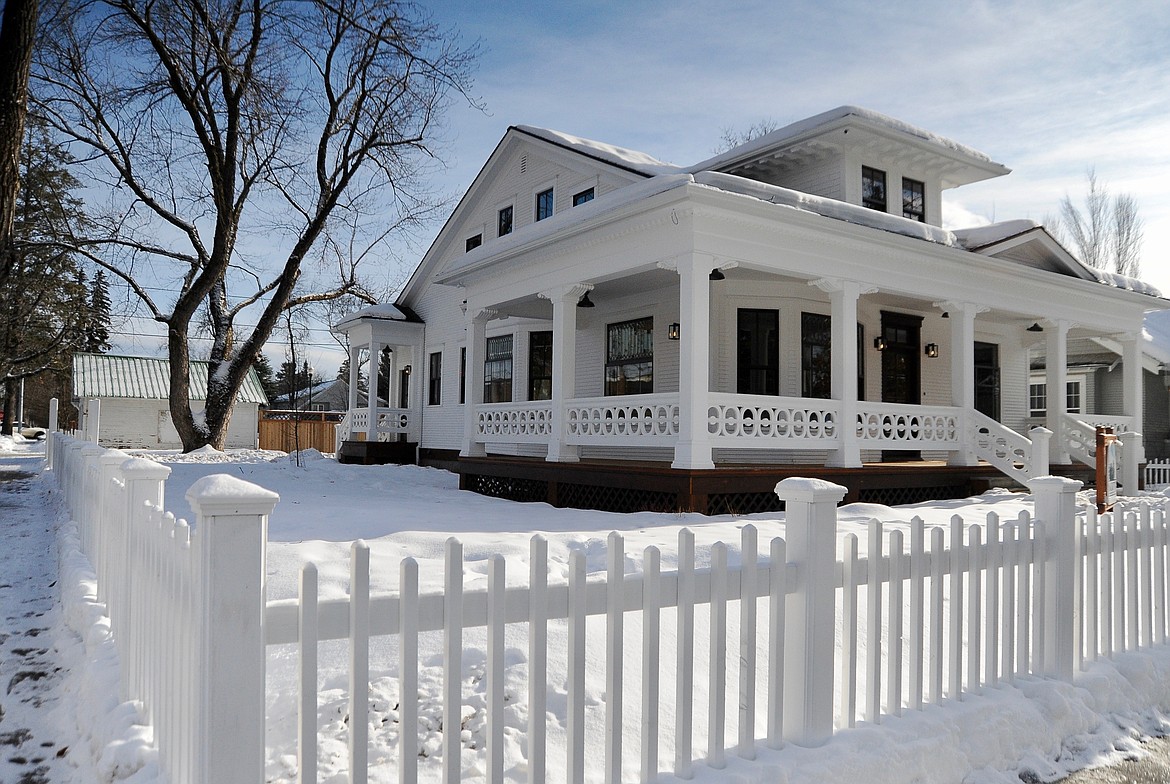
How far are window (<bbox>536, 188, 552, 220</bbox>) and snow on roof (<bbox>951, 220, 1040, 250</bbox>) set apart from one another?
8.00m

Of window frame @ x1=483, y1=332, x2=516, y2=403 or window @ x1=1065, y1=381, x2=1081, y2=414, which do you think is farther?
window @ x1=1065, y1=381, x2=1081, y2=414

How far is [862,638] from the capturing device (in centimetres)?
465

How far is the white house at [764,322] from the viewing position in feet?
33.7

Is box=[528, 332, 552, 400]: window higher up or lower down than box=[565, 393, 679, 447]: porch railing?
higher up

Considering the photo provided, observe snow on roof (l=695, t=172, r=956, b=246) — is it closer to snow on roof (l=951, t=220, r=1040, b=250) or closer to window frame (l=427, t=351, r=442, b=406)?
snow on roof (l=951, t=220, r=1040, b=250)

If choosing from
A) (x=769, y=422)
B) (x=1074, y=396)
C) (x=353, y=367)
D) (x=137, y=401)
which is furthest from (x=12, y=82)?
(x=137, y=401)

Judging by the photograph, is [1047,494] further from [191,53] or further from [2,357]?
[2,357]

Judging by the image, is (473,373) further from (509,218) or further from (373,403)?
(373,403)

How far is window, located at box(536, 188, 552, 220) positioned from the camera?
680 inches

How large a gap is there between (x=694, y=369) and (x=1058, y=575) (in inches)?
228

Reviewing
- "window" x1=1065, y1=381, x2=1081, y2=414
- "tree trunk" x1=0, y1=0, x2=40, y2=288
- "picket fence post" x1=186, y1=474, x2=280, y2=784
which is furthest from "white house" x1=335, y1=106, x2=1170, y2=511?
"picket fence post" x1=186, y1=474, x2=280, y2=784

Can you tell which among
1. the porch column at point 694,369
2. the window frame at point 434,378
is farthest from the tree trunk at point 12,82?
the window frame at point 434,378

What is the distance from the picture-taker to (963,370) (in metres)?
12.9

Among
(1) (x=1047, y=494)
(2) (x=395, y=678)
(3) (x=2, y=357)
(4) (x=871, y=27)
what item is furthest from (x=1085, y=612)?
(3) (x=2, y=357)
